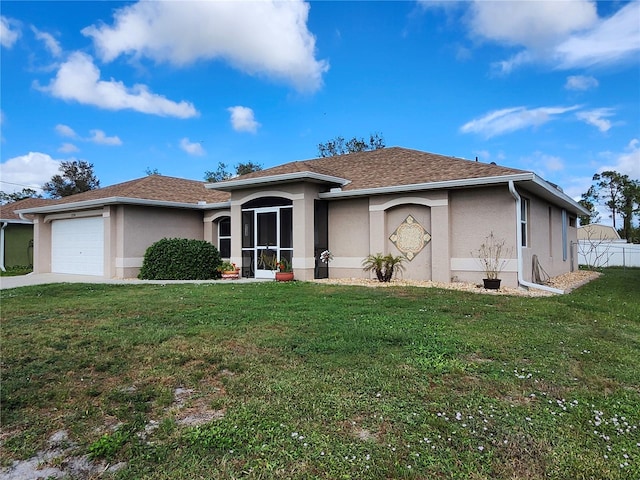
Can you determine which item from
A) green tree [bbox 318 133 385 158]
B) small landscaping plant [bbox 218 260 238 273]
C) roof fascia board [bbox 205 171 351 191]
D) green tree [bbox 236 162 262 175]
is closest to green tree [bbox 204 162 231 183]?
green tree [bbox 236 162 262 175]

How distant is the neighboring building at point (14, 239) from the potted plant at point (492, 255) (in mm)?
22828

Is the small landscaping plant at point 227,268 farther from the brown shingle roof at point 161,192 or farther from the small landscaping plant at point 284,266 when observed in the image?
the brown shingle roof at point 161,192

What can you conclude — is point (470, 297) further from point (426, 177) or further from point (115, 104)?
point (115, 104)

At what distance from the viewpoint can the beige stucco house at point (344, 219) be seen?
38.2 feet

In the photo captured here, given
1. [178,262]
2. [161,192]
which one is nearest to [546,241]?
[178,262]

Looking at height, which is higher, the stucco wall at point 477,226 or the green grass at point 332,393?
the stucco wall at point 477,226

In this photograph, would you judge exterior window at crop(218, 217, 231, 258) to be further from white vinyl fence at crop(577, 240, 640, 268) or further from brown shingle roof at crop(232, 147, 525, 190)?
white vinyl fence at crop(577, 240, 640, 268)

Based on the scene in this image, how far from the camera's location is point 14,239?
23266 mm

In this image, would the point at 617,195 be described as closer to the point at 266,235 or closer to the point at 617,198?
A: the point at 617,198

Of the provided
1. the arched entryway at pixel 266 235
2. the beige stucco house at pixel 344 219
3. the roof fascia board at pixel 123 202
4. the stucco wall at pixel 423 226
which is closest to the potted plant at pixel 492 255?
the beige stucco house at pixel 344 219

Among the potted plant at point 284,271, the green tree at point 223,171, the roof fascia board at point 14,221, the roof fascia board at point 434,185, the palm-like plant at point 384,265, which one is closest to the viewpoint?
the roof fascia board at point 434,185

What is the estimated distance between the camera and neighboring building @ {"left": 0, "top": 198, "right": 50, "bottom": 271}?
2258 centimetres

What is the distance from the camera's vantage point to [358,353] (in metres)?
4.61

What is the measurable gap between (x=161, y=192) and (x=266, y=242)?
19.3ft
